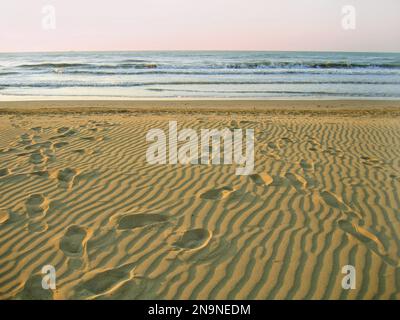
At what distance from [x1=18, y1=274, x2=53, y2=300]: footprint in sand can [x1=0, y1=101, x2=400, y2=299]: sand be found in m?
0.01

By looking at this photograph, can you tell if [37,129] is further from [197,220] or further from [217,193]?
[197,220]

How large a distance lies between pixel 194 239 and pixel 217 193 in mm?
1174

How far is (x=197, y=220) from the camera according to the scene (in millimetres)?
3975

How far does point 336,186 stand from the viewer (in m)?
4.84

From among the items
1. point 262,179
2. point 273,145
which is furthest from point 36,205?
point 273,145

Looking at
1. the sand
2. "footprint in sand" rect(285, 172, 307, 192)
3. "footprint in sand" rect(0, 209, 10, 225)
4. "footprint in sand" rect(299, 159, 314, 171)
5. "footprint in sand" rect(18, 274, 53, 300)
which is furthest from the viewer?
"footprint in sand" rect(299, 159, 314, 171)

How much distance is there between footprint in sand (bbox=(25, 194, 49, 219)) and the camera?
408 centimetres

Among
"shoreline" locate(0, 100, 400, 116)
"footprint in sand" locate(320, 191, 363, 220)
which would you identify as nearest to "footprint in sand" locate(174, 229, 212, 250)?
"footprint in sand" locate(320, 191, 363, 220)

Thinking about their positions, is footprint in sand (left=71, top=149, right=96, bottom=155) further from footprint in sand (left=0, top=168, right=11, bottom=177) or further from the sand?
footprint in sand (left=0, top=168, right=11, bottom=177)
